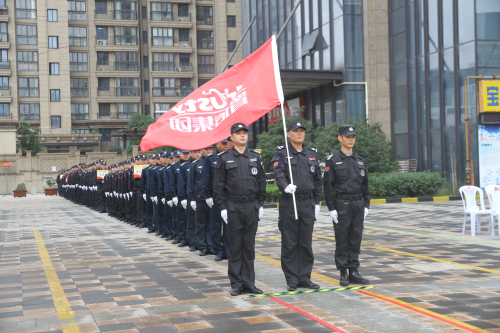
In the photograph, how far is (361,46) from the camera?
31422mm

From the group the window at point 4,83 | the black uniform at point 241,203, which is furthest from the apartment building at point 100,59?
the black uniform at point 241,203

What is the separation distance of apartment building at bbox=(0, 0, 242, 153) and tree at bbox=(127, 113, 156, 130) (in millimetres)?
2021

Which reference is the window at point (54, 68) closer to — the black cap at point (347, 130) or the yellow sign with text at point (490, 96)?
the yellow sign with text at point (490, 96)

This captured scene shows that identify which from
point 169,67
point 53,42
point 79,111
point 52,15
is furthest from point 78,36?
point 169,67

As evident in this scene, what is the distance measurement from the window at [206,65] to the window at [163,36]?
4131 millimetres

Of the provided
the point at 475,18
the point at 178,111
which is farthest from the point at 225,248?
the point at 475,18

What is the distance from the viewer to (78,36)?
67.3 meters

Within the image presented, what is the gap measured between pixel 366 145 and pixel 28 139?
1713 inches

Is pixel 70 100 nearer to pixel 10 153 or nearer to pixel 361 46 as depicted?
pixel 10 153

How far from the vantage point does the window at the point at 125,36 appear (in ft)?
223

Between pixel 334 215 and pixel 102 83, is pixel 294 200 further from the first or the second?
pixel 102 83

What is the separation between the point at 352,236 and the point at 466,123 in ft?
62.6

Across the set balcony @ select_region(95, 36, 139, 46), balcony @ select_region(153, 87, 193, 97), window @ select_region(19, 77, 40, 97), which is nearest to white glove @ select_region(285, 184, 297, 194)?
balcony @ select_region(153, 87, 193, 97)

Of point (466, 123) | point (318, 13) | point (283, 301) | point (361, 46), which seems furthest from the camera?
point (318, 13)
